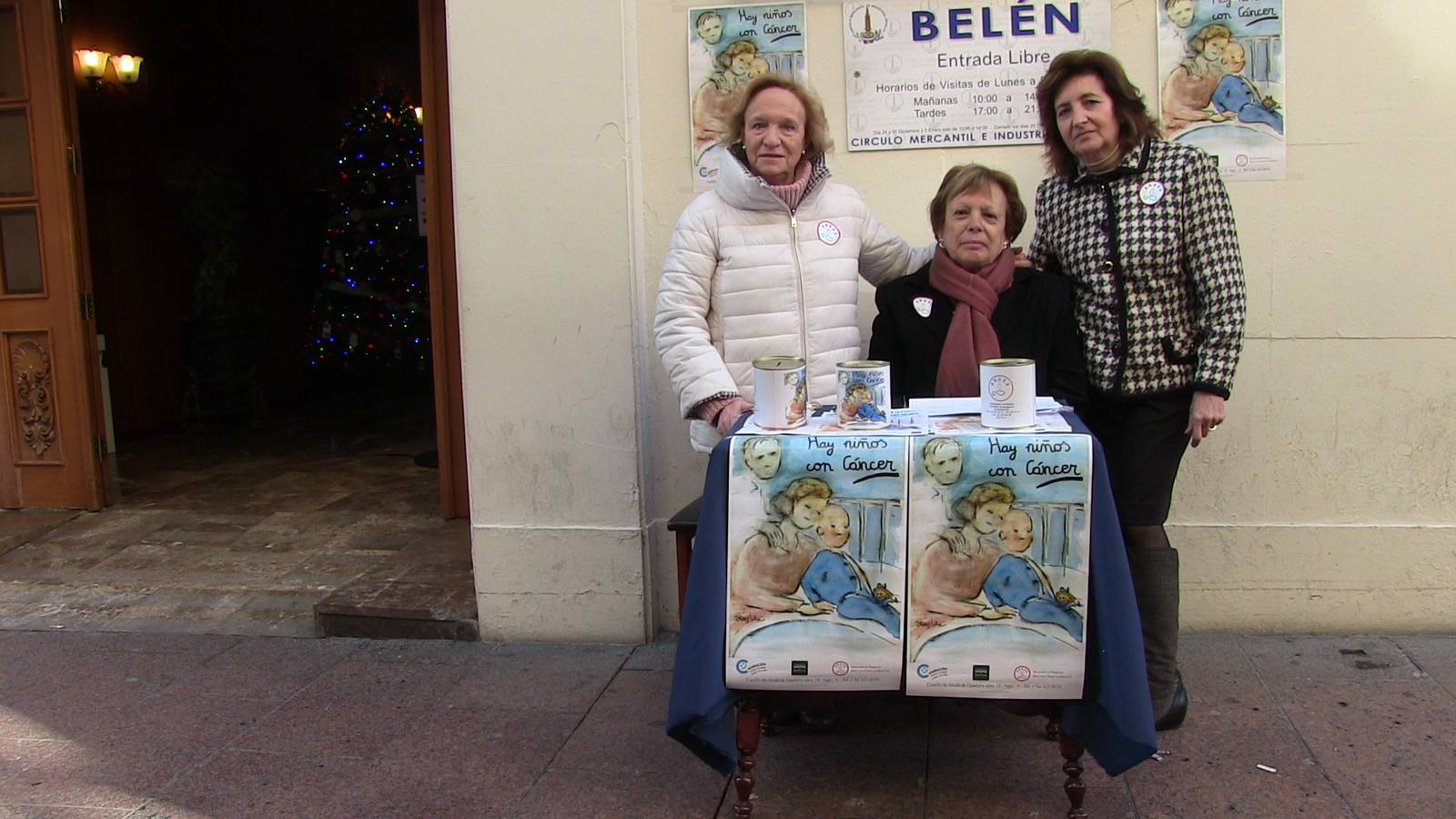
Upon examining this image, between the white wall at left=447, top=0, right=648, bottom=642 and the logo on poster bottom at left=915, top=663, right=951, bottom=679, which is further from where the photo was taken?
the white wall at left=447, top=0, right=648, bottom=642

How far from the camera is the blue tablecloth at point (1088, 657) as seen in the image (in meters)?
2.67

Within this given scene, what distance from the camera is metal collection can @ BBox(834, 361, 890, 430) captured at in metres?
2.81

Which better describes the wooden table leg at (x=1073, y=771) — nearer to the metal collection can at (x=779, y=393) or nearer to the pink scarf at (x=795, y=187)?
the metal collection can at (x=779, y=393)

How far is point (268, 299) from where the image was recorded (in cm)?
1046

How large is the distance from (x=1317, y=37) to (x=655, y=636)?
3.15m

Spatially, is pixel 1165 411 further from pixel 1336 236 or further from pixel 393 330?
pixel 393 330

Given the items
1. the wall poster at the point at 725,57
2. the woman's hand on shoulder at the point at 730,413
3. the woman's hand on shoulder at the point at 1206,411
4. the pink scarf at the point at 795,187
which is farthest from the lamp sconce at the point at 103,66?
the woman's hand on shoulder at the point at 1206,411

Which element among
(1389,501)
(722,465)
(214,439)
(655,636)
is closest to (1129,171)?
(722,465)

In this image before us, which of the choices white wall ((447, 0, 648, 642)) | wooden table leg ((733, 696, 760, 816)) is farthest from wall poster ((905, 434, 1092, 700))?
white wall ((447, 0, 648, 642))

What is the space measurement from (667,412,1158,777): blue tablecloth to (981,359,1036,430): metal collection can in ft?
0.49

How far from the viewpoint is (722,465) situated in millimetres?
2758

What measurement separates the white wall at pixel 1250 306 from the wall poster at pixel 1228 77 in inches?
2.1

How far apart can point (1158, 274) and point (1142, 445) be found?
0.50 meters

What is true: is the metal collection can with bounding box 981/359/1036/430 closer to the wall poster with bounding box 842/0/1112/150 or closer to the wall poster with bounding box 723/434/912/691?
the wall poster with bounding box 723/434/912/691
